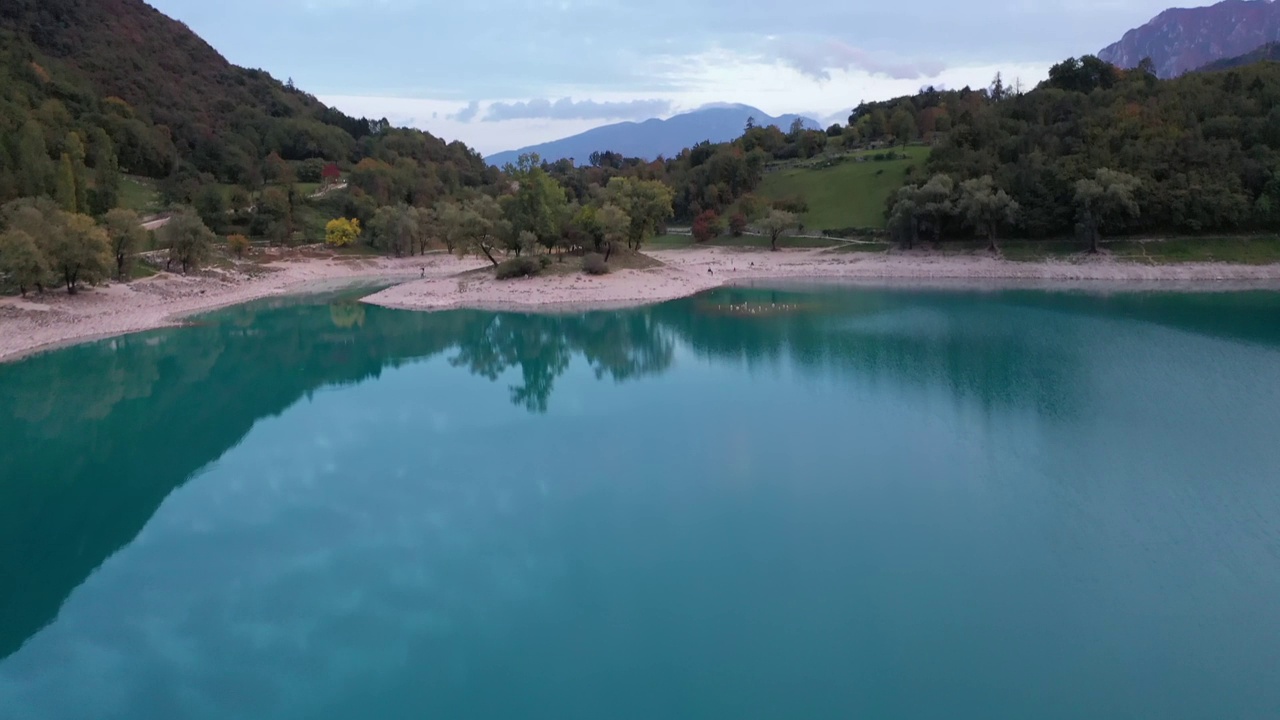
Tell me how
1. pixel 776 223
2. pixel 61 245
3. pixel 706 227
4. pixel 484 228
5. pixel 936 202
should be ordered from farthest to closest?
pixel 706 227 < pixel 776 223 < pixel 936 202 < pixel 484 228 < pixel 61 245

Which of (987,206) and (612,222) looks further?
(987,206)

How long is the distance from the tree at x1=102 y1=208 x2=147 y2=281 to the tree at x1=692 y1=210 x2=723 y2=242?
38700 millimetres

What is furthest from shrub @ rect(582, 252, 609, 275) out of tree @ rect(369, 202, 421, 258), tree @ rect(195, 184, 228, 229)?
tree @ rect(195, 184, 228, 229)

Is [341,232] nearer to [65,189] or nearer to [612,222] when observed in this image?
[65,189]

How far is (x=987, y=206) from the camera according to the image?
153 feet

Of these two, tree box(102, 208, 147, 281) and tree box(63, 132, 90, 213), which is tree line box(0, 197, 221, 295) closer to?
tree box(102, 208, 147, 281)

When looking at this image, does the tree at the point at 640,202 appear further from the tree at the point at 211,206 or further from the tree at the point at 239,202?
the tree at the point at 239,202

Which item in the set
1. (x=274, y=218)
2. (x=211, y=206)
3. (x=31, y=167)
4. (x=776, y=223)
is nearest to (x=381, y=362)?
(x=31, y=167)

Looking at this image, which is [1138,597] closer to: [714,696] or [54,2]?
[714,696]

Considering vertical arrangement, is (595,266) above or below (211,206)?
below

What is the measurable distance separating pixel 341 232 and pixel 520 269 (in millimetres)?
25475

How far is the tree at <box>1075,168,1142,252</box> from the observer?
4244 cm

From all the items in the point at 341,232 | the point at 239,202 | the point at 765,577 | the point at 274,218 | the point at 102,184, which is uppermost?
the point at 102,184

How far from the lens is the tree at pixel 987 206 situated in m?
46.3
